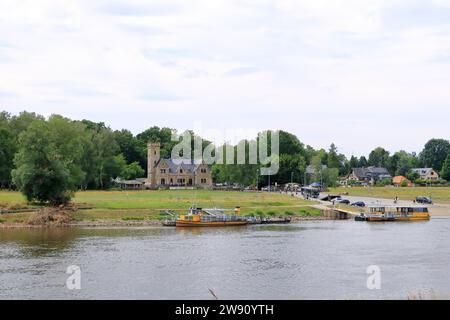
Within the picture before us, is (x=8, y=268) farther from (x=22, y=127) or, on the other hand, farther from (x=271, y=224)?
(x=22, y=127)

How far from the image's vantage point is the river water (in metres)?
41.4

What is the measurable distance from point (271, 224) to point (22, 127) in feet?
252

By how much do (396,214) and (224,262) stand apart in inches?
2063

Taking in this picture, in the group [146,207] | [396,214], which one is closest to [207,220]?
[146,207]

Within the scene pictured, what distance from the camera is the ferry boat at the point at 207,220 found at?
8612cm

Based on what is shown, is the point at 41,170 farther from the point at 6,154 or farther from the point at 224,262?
the point at 6,154

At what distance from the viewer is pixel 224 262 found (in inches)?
2094

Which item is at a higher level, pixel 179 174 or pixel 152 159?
pixel 152 159

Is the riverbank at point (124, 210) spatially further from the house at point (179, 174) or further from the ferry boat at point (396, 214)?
the house at point (179, 174)

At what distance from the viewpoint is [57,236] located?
236 feet

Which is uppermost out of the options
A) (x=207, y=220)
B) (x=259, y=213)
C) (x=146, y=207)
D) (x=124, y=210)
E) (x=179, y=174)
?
(x=179, y=174)

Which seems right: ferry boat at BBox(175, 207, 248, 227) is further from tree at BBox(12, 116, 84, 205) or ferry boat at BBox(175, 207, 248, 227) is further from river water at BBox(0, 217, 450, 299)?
tree at BBox(12, 116, 84, 205)

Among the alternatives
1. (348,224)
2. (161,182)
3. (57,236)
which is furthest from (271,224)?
(161,182)

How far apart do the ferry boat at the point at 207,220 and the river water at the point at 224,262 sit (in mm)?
5535
